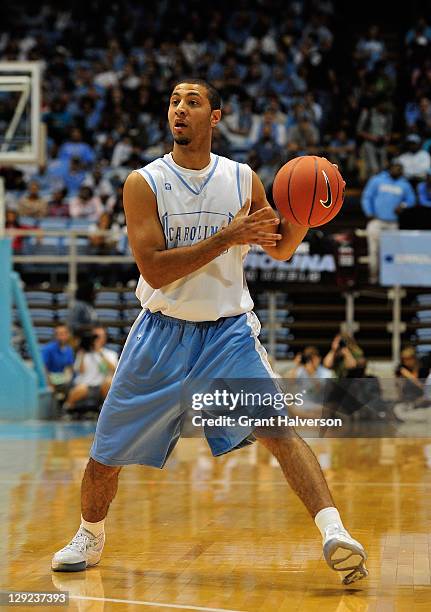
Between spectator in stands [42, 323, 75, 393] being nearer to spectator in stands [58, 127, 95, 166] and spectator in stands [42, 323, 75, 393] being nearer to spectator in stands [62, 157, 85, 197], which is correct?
spectator in stands [62, 157, 85, 197]

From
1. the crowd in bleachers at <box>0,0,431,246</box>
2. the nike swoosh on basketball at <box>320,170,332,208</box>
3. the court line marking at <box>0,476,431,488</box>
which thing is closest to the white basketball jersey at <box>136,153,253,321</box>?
the nike swoosh on basketball at <box>320,170,332,208</box>

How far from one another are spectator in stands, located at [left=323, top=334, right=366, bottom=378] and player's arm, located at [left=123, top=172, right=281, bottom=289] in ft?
25.3

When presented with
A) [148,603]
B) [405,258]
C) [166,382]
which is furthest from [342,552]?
[405,258]

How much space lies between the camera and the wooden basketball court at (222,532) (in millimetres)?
4477

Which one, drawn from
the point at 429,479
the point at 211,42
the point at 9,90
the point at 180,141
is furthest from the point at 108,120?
the point at 180,141

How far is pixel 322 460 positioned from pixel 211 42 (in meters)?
13.4

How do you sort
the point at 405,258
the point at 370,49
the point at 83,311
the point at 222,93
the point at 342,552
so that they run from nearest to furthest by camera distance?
the point at 342,552, the point at 405,258, the point at 83,311, the point at 222,93, the point at 370,49

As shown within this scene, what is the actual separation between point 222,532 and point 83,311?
26.5 ft

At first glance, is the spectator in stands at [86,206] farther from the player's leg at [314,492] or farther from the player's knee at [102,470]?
the player's leg at [314,492]

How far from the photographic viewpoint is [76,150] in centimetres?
1892

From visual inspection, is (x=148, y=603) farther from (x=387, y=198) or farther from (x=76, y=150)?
(x=76, y=150)

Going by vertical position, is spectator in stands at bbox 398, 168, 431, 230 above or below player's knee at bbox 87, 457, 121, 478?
above

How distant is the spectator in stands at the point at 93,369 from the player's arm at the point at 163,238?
26.6ft

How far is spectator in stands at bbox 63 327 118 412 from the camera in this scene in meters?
12.9
